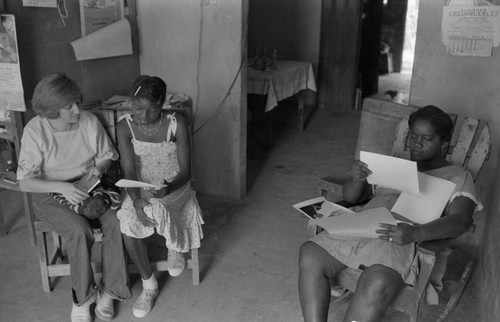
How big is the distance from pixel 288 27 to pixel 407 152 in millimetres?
5043

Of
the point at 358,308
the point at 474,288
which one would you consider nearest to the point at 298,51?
the point at 474,288

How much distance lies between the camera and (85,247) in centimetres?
242

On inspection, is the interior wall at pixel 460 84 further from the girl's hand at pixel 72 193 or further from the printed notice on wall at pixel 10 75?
the printed notice on wall at pixel 10 75

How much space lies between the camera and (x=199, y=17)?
12.1ft

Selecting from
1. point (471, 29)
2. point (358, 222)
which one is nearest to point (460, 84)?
point (471, 29)

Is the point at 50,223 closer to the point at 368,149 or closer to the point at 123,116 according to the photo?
the point at 123,116

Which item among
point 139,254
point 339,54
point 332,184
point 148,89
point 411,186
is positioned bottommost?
point 139,254

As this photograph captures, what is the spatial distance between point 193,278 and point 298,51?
202 inches

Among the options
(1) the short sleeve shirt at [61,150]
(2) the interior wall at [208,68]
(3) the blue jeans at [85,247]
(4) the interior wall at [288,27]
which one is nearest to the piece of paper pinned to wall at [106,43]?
(2) the interior wall at [208,68]

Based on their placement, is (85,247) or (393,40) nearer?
(85,247)

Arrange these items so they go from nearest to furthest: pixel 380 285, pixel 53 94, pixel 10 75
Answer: pixel 380 285 < pixel 53 94 < pixel 10 75

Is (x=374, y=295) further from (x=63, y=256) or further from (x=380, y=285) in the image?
(x=63, y=256)

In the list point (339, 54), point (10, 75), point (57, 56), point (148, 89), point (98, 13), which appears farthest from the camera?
point (339, 54)

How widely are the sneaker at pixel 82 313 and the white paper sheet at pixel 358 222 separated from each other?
3.93ft
